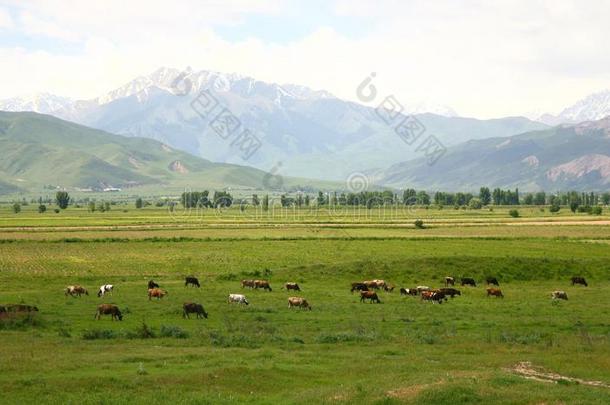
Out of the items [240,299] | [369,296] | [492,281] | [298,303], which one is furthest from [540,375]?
[492,281]

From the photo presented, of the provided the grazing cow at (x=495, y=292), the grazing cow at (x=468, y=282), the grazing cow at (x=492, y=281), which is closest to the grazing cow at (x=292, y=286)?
the grazing cow at (x=495, y=292)

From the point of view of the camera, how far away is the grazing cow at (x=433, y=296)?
4822 centimetres

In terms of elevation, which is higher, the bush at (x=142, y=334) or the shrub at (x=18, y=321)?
the shrub at (x=18, y=321)

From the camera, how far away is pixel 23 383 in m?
23.0

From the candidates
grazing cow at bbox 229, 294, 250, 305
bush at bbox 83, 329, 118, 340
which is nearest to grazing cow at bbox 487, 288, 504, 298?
grazing cow at bbox 229, 294, 250, 305

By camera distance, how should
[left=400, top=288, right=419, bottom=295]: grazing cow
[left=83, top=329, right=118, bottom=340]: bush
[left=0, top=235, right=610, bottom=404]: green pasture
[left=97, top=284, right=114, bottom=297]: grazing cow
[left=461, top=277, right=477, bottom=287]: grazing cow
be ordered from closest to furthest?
[left=0, top=235, right=610, bottom=404]: green pasture, [left=83, top=329, right=118, bottom=340]: bush, [left=97, top=284, right=114, bottom=297]: grazing cow, [left=400, top=288, right=419, bottom=295]: grazing cow, [left=461, top=277, right=477, bottom=287]: grazing cow

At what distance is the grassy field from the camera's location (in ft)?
75.3

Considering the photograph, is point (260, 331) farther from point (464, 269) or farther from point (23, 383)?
point (464, 269)

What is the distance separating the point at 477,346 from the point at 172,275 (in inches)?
1416

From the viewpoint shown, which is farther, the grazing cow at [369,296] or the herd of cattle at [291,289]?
the grazing cow at [369,296]

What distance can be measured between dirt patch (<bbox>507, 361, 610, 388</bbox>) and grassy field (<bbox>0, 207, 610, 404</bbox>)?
0.39 meters

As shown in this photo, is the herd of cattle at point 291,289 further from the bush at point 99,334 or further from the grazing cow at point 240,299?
the bush at point 99,334

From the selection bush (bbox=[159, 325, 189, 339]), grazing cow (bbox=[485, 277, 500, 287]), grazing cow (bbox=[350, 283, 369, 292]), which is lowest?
grazing cow (bbox=[485, 277, 500, 287])

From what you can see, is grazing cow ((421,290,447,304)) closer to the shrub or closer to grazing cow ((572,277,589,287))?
grazing cow ((572,277,589,287))
